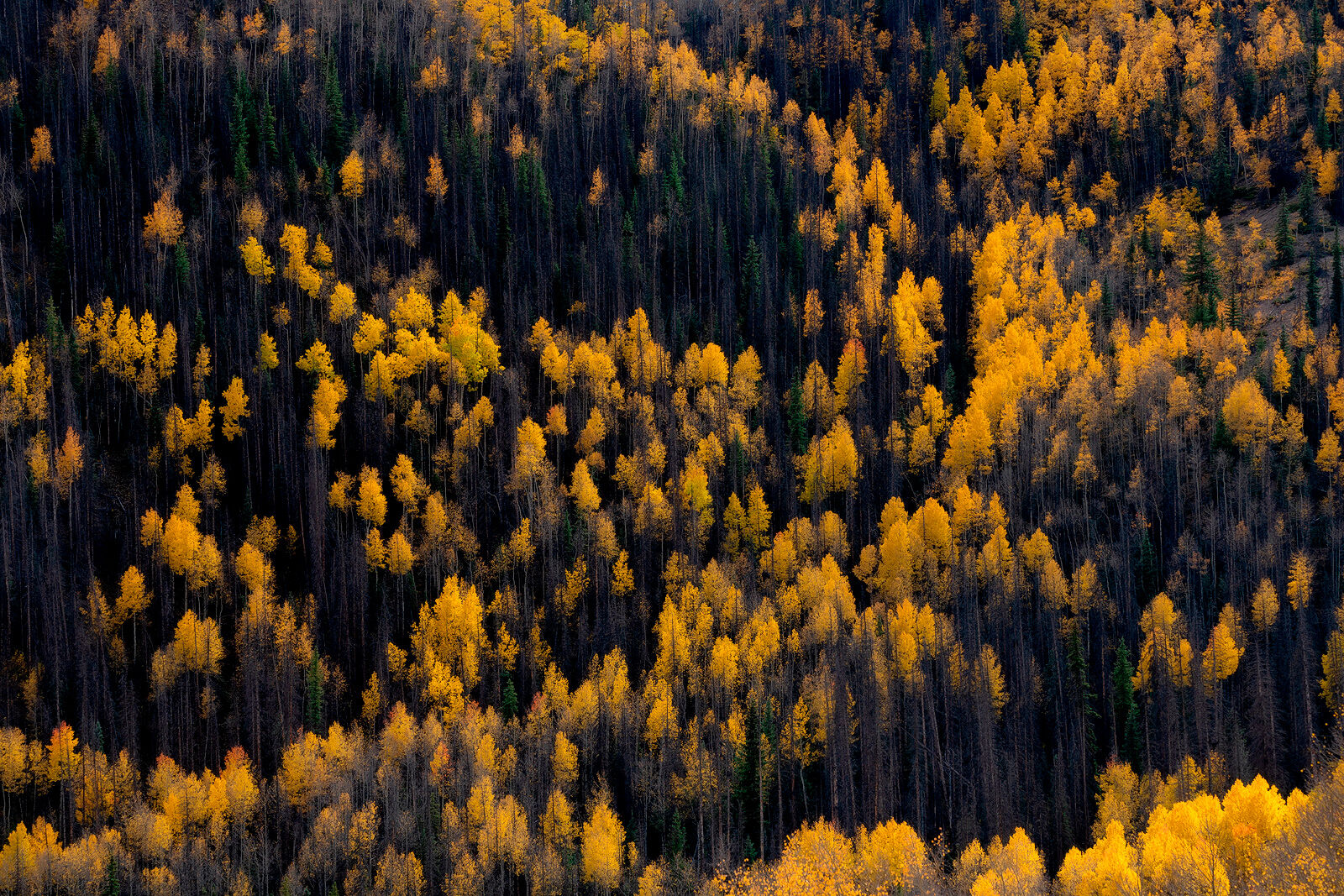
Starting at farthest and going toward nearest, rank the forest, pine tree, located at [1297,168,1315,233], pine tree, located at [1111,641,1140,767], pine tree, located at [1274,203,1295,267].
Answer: pine tree, located at [1297,168,1315,233]
pine tree, located at [1274,203,1295,267]
pine tree, located at [1111,641,1140,767]
the forest

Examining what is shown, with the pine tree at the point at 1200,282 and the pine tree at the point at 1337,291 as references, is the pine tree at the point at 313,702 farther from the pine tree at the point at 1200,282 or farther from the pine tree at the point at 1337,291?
the pine tree at the point at 1337,291

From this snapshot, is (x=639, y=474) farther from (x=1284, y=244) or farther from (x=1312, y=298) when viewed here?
(x=1284, y=244)

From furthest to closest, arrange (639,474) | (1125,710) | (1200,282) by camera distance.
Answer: (1200,282)
(639,474)
(1125,710)

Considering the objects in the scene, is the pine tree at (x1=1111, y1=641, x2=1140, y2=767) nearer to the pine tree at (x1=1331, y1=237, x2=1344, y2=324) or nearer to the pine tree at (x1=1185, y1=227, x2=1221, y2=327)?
the pine tree at (x1=1185, y1=227, x2=1221, y2=327)

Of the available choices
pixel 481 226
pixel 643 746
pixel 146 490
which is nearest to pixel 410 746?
pixel 643 746

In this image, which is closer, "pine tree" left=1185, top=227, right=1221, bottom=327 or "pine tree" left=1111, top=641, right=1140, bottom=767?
"pine tree" left=1111, top=641, right=1140, bottom=767

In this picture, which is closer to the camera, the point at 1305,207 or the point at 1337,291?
the point at 1337,291

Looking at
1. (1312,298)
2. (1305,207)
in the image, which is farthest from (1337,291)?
(1305,207)

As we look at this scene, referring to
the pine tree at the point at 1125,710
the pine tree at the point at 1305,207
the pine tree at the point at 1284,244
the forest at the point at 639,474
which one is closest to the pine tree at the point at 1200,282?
the forest at the point at 639,474

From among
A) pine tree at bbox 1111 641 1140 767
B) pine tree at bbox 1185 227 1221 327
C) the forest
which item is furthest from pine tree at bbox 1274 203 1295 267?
pine tree at bbox 1111 641 1140 767
